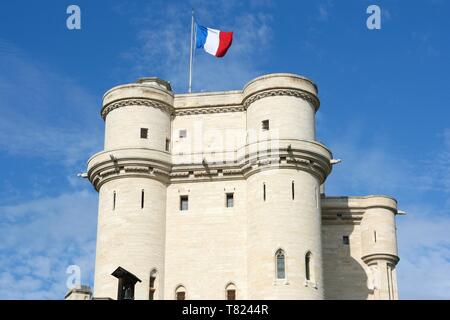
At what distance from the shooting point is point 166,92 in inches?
2183

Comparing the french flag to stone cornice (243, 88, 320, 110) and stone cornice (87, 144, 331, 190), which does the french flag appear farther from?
stone cornice (87, 144, 331, 190)

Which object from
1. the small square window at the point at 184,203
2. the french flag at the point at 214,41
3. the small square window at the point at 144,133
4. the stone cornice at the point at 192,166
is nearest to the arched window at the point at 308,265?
the stone cornice at the point at 192,166

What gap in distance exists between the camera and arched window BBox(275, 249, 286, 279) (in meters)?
48.7

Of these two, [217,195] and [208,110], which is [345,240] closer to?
[217,195]

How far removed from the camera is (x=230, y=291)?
5066 cm

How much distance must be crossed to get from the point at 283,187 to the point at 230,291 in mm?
7207

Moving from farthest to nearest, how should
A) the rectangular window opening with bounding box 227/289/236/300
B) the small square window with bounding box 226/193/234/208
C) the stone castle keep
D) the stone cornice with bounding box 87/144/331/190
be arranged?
the small square window with bounding box 226/193/234/208 < the stone cornice with bounding box 87/144/331/190 < the rectangular window opening with bounding box 227/289/236/300 < the stone castle keep

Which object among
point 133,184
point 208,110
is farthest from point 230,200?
point 208,110

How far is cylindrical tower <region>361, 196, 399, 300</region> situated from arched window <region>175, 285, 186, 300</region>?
13.9m

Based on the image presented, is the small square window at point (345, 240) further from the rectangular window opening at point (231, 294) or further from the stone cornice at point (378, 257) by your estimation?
the rectangular window opening at point (231, 294)

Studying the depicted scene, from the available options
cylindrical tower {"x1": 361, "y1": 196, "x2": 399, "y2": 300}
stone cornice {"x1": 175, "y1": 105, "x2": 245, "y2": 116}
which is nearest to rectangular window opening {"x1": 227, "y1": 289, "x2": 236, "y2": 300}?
cylindrical tower {"x1": 361, "y1": 196, "x2": 399, "y2": 300}

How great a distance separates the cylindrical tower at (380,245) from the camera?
5716cm

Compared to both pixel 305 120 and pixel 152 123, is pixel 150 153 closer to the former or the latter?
pixel 152 123
